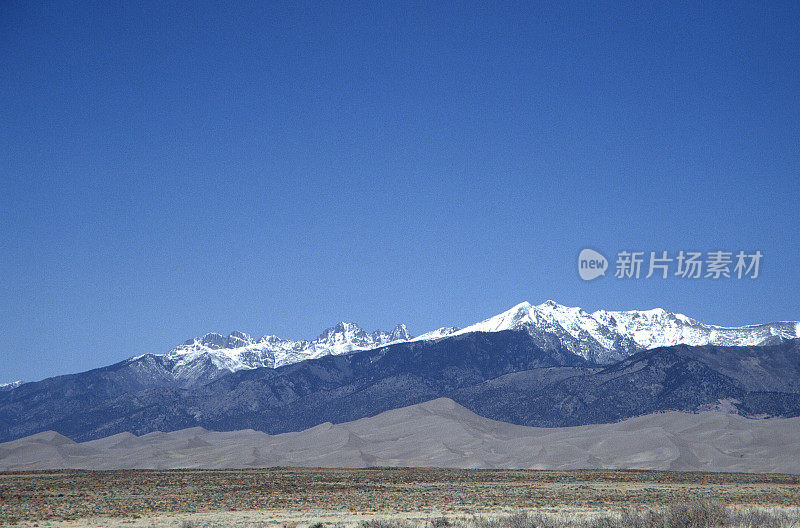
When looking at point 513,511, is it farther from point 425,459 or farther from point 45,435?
point 45,435

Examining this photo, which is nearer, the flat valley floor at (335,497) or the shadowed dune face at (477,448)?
the flat valley floor at (335,497)

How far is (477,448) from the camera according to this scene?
124 m

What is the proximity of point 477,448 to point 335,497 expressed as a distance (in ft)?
245

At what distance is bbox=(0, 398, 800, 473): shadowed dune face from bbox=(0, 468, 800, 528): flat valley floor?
105 ft

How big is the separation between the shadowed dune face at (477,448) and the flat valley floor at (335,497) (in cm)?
3205

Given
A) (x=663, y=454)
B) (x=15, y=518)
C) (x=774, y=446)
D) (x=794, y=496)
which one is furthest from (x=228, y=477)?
(x=774, y=446)

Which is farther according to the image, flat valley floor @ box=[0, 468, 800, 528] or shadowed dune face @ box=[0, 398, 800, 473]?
shadowed dune face @ box=[0, 398, 800, 473]

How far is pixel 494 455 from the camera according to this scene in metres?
116

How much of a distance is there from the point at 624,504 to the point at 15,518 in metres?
30.4

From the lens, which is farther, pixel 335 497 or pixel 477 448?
pixel 477 448

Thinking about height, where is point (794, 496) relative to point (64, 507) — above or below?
below

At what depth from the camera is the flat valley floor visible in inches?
1610

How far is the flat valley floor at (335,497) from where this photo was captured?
40.9 meters

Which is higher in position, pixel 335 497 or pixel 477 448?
pixel 335 497
